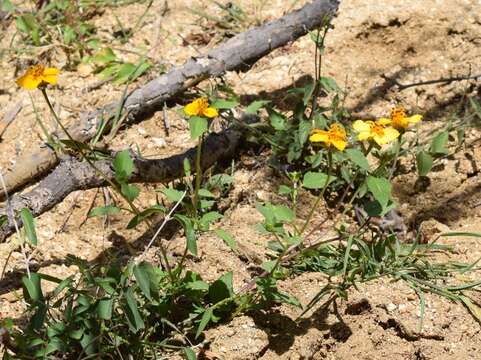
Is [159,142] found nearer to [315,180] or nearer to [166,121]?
[166,121]

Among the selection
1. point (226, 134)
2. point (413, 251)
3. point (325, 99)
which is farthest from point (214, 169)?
point (413, 251)

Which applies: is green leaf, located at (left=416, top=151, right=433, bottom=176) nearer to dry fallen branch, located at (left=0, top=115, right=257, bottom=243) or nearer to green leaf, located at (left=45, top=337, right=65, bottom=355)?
dry fallen branch, located at (left=0, top=115, right=257, bottom=243)

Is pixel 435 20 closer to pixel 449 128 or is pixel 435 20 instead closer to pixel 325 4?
pixel 325 4

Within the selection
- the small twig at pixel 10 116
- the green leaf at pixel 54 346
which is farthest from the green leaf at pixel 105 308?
the small twig at pixel 10 116

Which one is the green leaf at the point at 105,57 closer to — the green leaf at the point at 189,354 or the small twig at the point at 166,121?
the small twig at the point at 166,121

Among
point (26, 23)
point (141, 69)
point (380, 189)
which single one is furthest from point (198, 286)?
point (26, 23)

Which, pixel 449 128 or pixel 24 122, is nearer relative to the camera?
pixel 449 128

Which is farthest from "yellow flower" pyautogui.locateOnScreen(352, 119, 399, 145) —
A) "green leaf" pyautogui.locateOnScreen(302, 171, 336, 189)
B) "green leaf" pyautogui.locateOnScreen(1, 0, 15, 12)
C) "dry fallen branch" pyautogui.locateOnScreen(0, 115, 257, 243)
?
"green leaf" pyautogui.locateOnScreen(1, 0, 15, 12)
